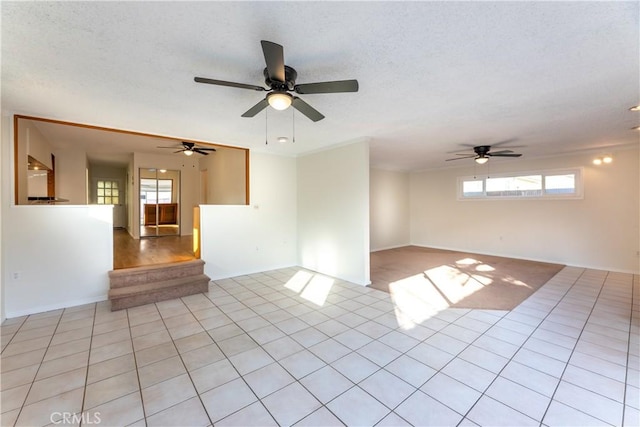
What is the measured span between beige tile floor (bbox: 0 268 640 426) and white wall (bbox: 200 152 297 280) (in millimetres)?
1390

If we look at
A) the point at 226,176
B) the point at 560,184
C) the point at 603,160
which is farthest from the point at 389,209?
the point at 226,176

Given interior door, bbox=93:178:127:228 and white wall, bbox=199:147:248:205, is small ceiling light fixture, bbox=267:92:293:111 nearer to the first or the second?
white wall, bbox=199:147:248:205

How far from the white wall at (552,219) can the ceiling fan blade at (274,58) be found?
23.8 feet

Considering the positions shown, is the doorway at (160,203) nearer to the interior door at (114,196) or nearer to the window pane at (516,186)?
the interior door at (114,196)

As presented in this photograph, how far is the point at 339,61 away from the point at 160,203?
817 cm

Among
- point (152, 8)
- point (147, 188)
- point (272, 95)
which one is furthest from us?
point (147, 188)

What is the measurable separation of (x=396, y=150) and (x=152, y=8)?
495 centimetres

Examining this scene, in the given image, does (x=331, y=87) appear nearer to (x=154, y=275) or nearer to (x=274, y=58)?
(x=274, y=58)

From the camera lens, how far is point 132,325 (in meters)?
3.11

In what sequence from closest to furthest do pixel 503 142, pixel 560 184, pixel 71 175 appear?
1. pixel 503 142
2. pixel 560 184
3. pixel 71 175

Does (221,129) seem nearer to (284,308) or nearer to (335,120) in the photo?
(335,120)

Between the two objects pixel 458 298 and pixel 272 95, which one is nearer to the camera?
pixel 272 95

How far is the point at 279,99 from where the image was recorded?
7.27ft

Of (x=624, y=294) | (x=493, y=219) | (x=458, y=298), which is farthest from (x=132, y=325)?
(x=493, y=219)
